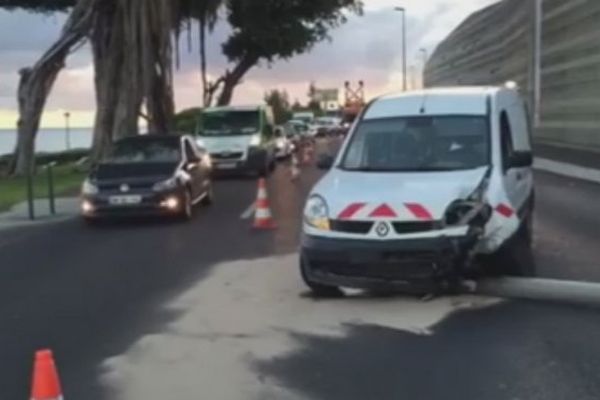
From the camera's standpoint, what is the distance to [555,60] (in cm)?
4747

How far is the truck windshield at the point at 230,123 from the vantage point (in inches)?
1300

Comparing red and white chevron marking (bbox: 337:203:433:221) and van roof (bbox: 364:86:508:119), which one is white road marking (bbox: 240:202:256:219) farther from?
red and white chevron marking (bbox: 337:203:433:221)

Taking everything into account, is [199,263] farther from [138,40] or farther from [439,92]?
[138,40]

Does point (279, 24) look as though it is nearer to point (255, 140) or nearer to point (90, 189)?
point (255, 140)

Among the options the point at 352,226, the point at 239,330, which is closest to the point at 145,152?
the point at 352,226

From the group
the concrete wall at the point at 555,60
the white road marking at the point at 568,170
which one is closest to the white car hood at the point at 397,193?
the white road marking at the point at 568,170

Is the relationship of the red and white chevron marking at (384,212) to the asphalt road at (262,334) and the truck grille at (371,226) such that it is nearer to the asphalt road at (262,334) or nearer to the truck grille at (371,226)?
the truck grille at (371,226)

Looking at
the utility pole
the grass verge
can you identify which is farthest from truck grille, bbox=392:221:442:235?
the utility pole

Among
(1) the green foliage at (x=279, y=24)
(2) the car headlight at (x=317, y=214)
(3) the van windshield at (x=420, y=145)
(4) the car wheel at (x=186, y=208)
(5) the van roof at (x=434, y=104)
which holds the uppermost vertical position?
(1) the green foliage at (x=279, y=24)

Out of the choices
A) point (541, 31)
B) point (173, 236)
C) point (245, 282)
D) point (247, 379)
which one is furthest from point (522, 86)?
point (247, 379)

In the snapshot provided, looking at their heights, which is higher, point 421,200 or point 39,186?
point 421,200

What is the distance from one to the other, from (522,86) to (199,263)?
146ft

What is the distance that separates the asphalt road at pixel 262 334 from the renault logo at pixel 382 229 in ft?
2.12

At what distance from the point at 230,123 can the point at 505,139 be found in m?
22.4
